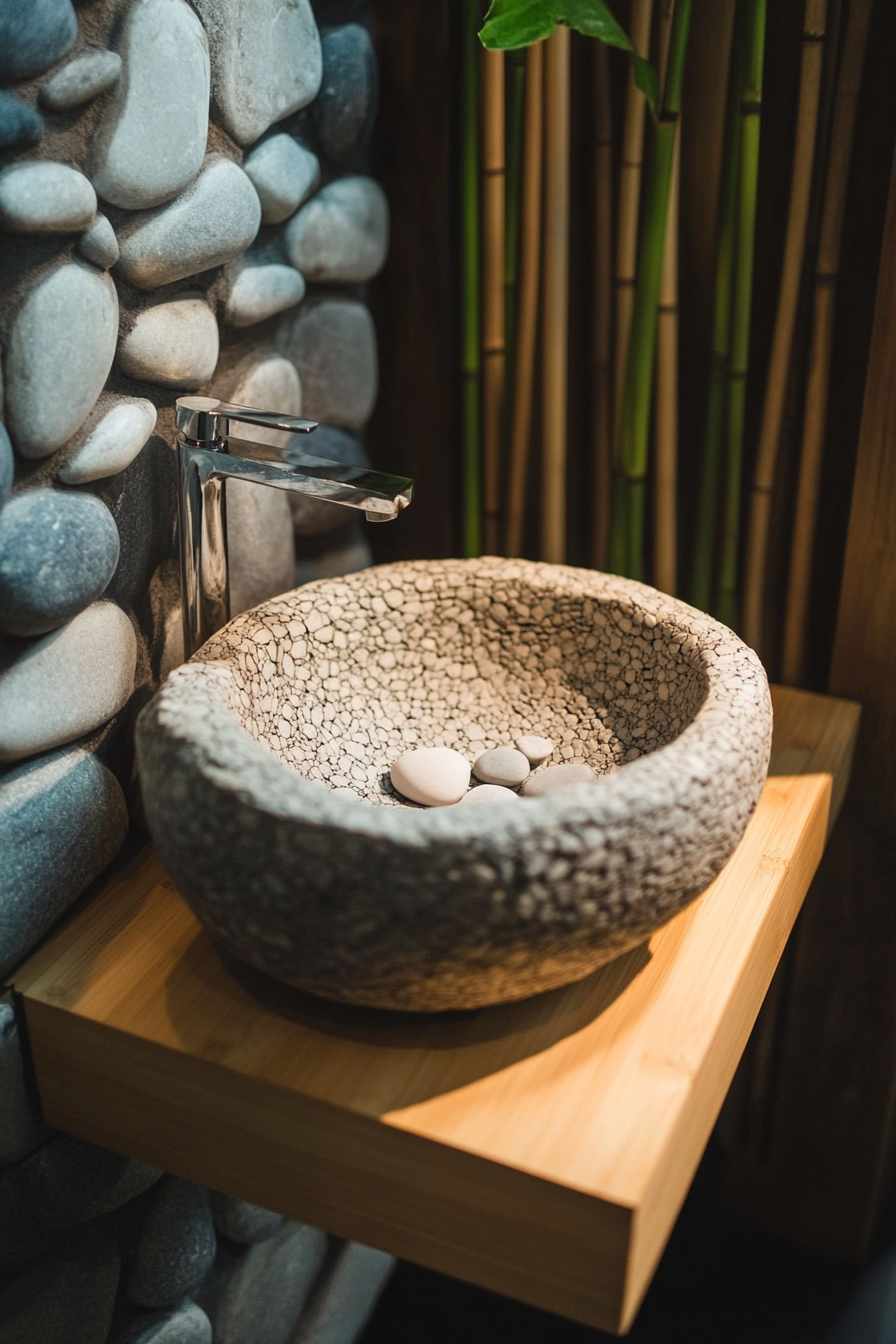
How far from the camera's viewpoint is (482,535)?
1.27m

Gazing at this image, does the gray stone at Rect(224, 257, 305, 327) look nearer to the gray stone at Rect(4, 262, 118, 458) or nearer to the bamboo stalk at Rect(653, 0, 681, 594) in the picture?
the gray stone at Rect(4, 262, 118, 458)

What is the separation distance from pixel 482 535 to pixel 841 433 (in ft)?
1.24

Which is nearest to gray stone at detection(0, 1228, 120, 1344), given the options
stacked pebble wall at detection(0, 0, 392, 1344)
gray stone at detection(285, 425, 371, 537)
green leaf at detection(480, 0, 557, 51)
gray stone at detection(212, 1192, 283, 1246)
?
stacked pebble wall at detection(0, 0, 392, 1344)

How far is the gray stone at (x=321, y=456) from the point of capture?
1.09 m

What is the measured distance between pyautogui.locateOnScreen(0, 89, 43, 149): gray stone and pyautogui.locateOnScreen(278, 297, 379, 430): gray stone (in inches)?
13.8

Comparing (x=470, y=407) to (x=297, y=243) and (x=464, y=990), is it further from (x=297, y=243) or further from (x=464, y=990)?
(x=464, y=990)

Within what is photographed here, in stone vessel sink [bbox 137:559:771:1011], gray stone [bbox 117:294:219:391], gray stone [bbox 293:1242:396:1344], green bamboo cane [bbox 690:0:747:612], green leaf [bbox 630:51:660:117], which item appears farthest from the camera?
gray stone [bbox 293:1242:396:1344]

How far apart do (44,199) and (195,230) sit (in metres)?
0.15

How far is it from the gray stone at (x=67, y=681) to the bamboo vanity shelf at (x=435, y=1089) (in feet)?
0.51

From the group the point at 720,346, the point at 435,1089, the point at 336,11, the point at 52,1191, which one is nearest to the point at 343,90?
the point at 336,11

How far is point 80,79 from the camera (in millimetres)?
724

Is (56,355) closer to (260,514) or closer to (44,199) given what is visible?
(44,199)

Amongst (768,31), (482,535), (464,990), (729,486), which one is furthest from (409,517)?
(464,990)

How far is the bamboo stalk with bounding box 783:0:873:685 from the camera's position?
101 cm
